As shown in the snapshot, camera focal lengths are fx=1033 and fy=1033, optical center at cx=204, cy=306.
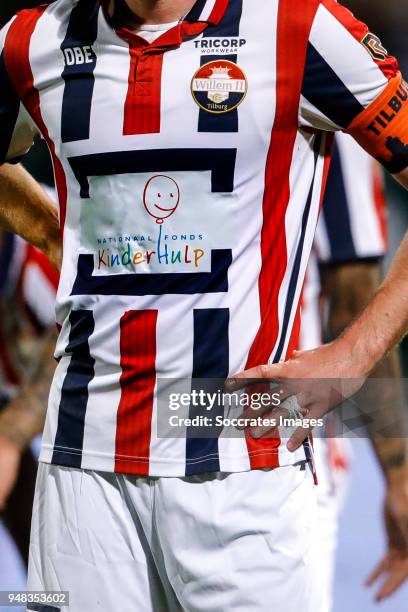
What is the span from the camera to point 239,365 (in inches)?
51.9

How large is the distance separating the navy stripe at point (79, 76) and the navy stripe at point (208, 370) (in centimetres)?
29

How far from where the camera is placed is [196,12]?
1330mm

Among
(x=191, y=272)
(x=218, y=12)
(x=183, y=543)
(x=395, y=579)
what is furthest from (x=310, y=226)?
(x=395, y=579)

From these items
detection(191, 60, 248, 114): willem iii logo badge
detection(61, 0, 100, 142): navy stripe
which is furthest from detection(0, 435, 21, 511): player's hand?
detection(191, 60, 248, 114): willem iii logo badge

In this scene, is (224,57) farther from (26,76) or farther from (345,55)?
(26,76)

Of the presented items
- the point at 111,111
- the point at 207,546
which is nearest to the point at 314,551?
the point at 207,546

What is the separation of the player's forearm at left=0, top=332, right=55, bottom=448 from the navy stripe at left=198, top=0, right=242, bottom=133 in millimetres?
1605

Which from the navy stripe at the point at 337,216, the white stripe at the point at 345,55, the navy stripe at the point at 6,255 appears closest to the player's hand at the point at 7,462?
the navy stripe at the point at 6,255

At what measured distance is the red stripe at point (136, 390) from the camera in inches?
51.6

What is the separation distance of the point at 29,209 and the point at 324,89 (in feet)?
1.90

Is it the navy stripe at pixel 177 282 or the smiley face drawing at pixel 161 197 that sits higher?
the smiley face drawing at pixel 161 197

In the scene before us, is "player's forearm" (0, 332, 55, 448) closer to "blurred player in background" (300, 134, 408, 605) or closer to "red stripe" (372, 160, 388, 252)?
"blurred player in background" (300, 134, 408, 605)

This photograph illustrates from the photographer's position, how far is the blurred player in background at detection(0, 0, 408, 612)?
127 cm

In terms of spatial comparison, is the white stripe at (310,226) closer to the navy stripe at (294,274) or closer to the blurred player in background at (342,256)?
the navy stripe at (294,274)
